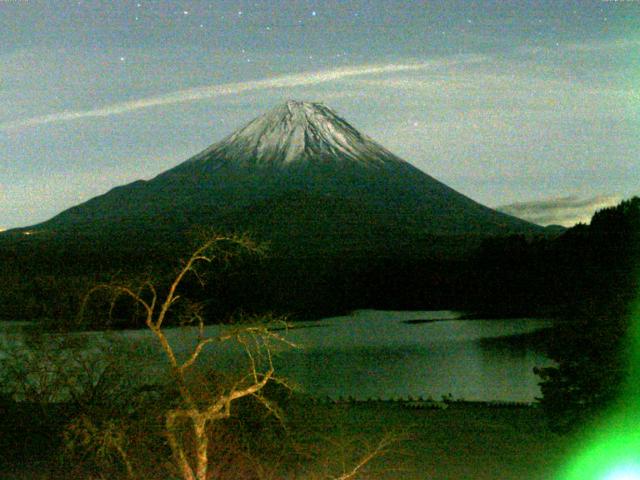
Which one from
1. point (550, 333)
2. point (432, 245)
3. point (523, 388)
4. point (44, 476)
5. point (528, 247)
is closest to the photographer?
point (44, 476)

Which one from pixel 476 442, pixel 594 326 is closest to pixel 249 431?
pixel 476 442

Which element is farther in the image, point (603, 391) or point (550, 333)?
point (550, 333)

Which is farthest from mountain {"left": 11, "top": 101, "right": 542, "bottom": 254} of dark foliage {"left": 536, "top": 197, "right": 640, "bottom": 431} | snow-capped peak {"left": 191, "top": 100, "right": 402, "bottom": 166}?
dark foliage {"left": 536, "top": 197, "right": 640, "bottom": 431}

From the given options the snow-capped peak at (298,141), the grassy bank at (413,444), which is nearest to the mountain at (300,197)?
the snow-capped peak at (298,141)

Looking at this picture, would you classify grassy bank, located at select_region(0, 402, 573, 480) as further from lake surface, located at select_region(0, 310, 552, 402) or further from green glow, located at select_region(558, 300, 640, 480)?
lake surface, located at select_region(0, 310, 552, 402)

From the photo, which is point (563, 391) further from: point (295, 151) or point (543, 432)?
point (295, 151)

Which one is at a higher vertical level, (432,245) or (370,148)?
(370,148)

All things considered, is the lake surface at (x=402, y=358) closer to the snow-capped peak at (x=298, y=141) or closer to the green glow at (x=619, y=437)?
the green glow at (x=619, y=437)
